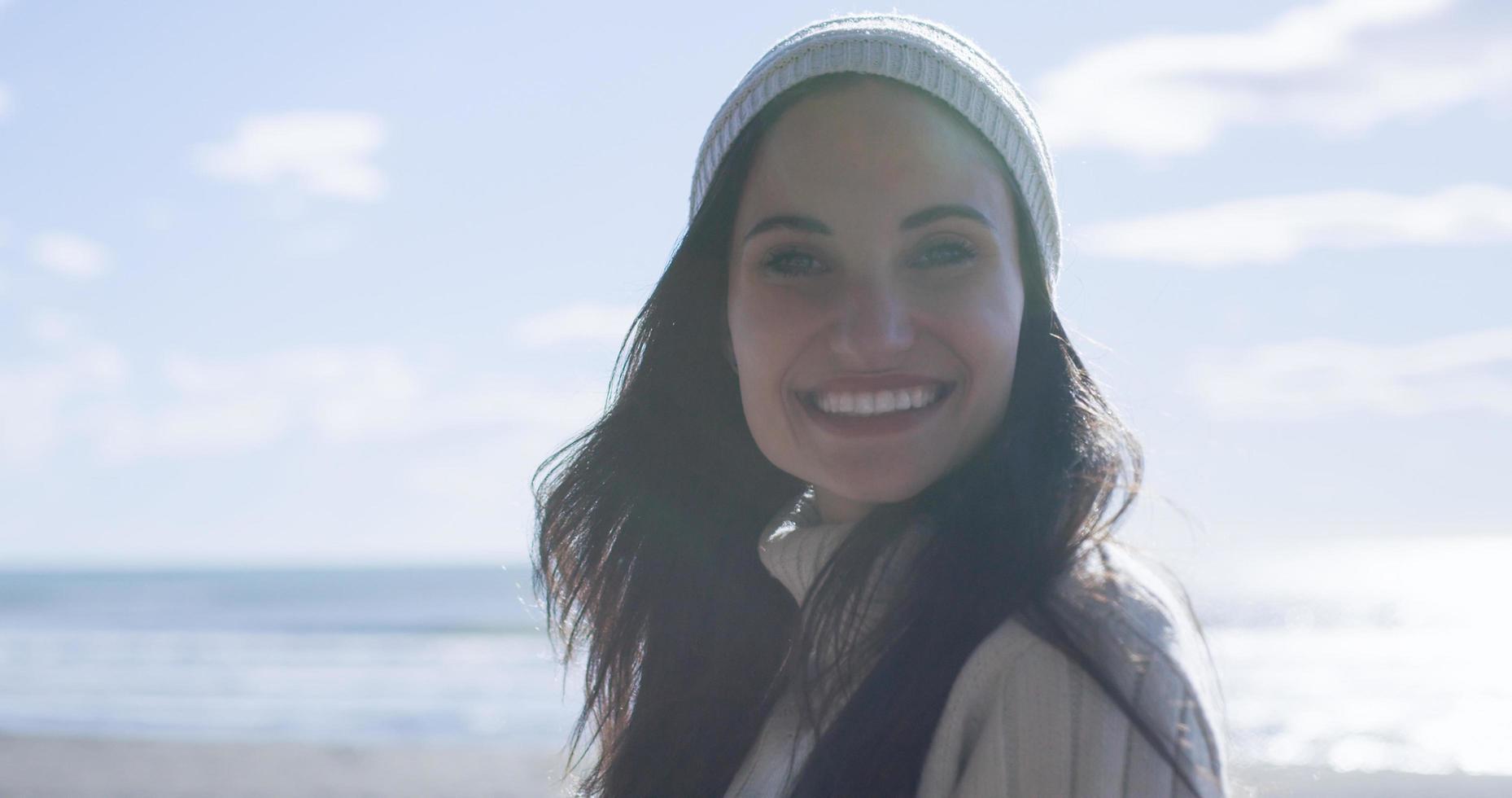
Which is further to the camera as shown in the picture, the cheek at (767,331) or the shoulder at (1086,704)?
the cheek at (767,331)

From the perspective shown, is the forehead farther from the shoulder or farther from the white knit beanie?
the shoulder

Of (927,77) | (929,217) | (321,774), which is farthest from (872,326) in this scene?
(321,774)

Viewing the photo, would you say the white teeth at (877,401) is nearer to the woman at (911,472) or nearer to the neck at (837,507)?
the woman at (911,472)

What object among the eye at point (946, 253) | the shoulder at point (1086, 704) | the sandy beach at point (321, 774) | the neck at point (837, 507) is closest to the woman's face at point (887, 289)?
the eye at point (946, 253)

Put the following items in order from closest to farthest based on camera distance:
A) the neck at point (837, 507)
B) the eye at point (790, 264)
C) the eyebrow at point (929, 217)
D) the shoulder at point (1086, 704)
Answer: the shoulder at point (1086, 704) < the eyebrow at point (929, 217) < the eye at point (790, 264) < the neck at point (837, 507)

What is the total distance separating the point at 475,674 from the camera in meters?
17.8

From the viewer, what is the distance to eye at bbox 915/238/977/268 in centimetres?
179

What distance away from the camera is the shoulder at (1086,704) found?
1.34 meters

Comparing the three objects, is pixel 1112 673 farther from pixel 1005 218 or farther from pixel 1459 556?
pixel 1459 556

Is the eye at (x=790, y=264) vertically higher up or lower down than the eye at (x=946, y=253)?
higher up

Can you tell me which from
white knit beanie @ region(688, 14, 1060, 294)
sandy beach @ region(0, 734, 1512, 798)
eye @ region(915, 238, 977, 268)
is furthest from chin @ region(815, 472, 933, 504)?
sandy beach @ region(0, 734, 1512, 798)

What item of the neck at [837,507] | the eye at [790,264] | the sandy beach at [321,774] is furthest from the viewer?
the sandy beach at [321,774]

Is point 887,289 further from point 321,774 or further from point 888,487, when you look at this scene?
point 321,774

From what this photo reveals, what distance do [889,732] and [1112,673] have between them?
310 millimetres
